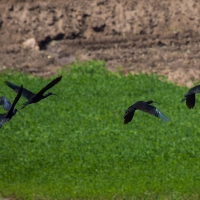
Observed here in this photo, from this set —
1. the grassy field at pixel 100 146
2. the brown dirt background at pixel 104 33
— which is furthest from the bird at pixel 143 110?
the brown dirt background at pixel 104 33

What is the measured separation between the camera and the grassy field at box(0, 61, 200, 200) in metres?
10.2

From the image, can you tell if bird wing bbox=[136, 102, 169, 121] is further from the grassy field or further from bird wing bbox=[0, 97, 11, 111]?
the grassy field

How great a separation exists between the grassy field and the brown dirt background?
1564 mm

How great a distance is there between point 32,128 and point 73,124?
0.74 m

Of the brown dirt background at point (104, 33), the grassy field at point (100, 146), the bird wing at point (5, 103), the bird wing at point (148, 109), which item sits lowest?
the brown dirt background at point (104, 33)

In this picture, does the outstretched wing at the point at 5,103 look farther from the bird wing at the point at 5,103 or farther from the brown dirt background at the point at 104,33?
the brown dirt background at the point at 104,33

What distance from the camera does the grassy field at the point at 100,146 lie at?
10.2 metres

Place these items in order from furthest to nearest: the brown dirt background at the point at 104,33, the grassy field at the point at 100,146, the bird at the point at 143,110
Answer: the brown dirt background at the point at 104,33
the grassy field at the point at 100,146
the bird at the point at 143,110

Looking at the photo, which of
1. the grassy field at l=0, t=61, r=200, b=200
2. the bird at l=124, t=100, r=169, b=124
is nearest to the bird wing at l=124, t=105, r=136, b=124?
the bird at l=124, t=100, r=169, b=124

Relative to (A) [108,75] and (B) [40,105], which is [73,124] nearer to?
(B) [40,105]

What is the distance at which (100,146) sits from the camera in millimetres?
12680

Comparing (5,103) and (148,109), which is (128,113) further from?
(5,103)

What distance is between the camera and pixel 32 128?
14.1 metres

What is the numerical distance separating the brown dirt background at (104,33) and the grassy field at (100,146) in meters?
1.56
